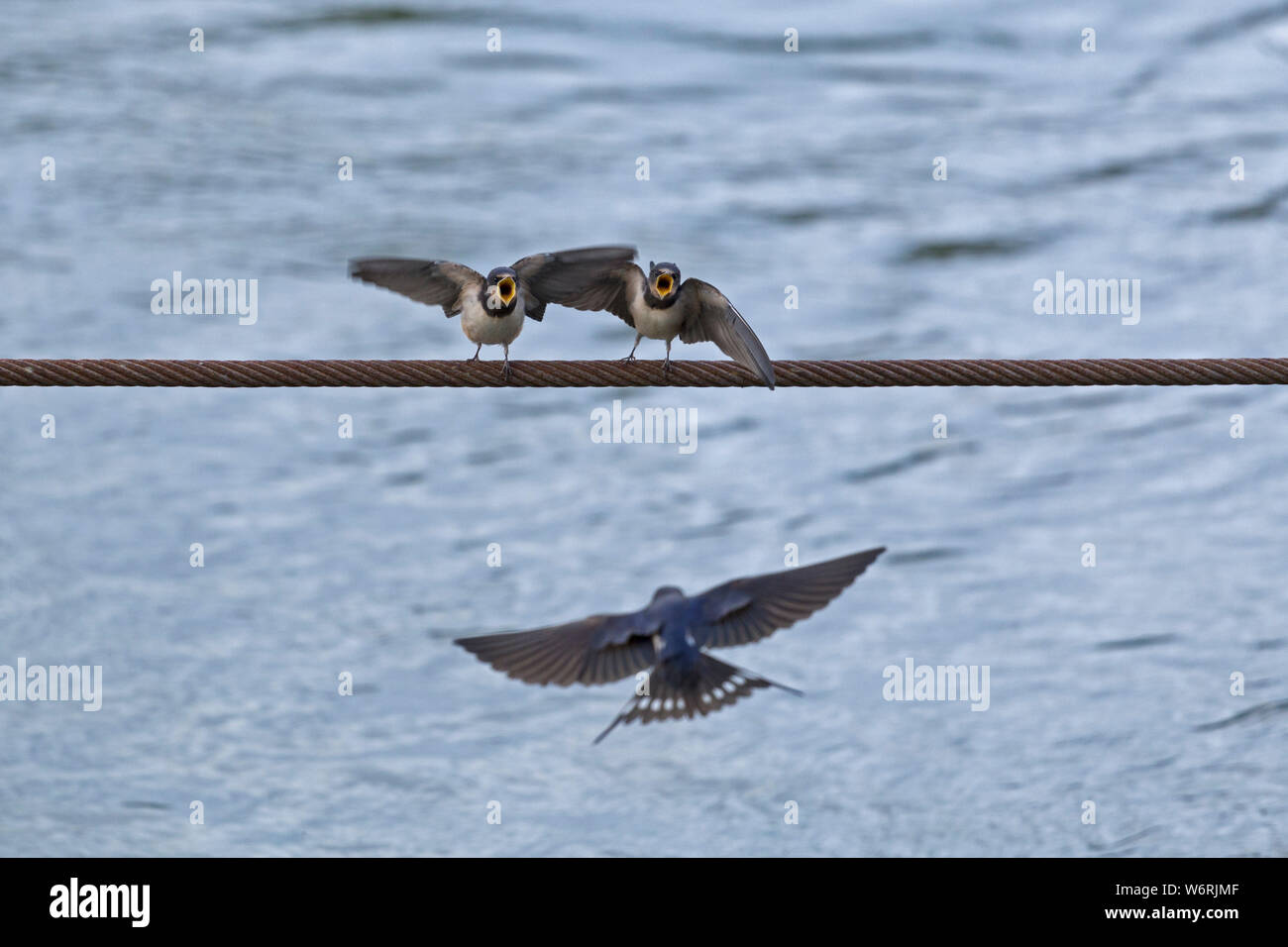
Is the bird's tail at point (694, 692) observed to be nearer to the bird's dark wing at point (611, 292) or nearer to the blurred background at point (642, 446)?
the bird's dark wing at point (611, 292)

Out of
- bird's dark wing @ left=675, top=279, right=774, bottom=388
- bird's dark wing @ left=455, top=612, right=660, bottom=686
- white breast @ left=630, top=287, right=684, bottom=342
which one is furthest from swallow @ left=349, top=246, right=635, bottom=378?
bird's dark wing @ left=455, top=612, right=660, bottom=686

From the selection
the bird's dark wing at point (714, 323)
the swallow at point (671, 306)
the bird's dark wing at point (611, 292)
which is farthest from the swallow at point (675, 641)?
the bird's dark wing at point (611, 292)

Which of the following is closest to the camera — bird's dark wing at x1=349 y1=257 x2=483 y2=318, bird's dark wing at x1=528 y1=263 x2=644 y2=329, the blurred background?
bird's dark wing at x1=349 y1=257 x2=483 y2=318

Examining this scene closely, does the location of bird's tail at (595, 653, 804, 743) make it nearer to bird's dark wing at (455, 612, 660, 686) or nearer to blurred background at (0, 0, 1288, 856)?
bird's dark wing at (455, 612, 660, 686)

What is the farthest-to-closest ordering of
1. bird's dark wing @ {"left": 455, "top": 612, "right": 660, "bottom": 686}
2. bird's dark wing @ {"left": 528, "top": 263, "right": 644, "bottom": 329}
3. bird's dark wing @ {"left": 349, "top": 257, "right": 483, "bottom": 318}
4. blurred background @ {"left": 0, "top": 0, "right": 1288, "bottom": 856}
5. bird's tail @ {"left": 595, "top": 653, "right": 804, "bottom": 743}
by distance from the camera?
blurred background @ {"left": 0, "top": 0, "right": 1288, "bottom": 856} → bird's dark wing @ {"left": 528, "top": 263, "right": 644, "bottom": 329} → bird's dark wing @ {"left": 349, "top": 257, "right": 483, "bottom": 318} → bird's tail @ {"left": 595, "top": 653, "right": 804, "bottom": 743} → bird's dark wing @ {"left": 455, "top": 612, "right": 660, "bottom": 686}

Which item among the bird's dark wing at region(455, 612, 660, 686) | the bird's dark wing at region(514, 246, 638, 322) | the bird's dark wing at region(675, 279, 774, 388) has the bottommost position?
the bird's dark wing at region(455, 612, 660, 686)

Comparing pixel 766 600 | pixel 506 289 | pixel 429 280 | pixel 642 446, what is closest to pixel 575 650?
pixel 766 600
